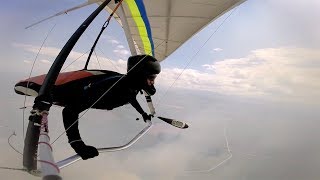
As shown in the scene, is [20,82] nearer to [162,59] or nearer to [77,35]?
[77,35]

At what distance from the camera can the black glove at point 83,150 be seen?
3730mm

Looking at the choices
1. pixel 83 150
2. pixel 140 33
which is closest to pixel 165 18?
pixel 140 33

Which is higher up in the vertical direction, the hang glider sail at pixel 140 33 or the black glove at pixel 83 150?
the hang glider sail at pixel 140 33

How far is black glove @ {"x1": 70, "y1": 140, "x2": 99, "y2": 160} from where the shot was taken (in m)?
3.73

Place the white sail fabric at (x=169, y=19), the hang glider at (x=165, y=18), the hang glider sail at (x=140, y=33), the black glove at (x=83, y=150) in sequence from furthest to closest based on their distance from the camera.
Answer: the white sail fabric at (x=169, y=19), the hang glider at (x=165, y=18), the black glove at (x=83, y=150), the hang glider sail at (x=140, y=33)

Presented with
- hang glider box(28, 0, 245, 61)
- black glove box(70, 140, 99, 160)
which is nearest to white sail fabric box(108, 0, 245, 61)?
hang glider box(28, 0, 245, 61)

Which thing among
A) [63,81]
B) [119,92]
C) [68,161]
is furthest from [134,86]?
[68,161]

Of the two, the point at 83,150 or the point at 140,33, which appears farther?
the point at 140,33

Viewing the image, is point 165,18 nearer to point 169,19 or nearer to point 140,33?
point 169,19

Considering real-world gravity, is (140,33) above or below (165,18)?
below

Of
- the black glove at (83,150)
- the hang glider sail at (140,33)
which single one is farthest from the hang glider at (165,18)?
the black glove at (83,150)

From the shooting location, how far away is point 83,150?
374 cm

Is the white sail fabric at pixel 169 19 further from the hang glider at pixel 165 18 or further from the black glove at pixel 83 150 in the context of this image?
the black glove at pixel 83 150

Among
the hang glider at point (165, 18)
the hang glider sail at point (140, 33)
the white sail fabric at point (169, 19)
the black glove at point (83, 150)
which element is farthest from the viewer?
the white sail fabric at point (169, 19)
